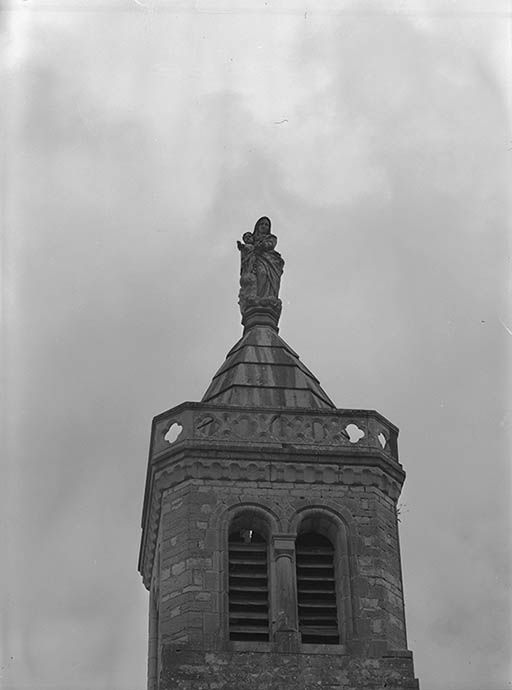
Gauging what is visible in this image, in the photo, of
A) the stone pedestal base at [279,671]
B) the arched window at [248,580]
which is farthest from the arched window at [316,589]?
the stone pedestal base at [279,671]

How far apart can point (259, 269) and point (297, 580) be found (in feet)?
21.9

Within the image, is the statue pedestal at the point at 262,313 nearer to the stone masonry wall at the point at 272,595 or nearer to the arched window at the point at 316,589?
the stone masonry wall at the point at 272,595

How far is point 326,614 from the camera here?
24156 mm

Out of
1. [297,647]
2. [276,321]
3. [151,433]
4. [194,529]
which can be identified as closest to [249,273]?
[276,321]

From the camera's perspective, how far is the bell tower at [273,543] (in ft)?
76.1

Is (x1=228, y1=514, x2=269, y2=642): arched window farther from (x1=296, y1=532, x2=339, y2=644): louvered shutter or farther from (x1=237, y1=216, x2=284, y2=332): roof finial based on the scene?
(x1=237, y1=216, x2=284, y2=332): roof finial

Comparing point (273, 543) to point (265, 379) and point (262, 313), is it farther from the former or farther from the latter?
point (262, 313)

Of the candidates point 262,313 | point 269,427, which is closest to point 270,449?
point 269,427

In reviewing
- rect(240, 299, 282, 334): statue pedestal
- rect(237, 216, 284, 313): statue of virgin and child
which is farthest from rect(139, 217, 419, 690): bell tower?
rect(237, 216, 284, 313): statue of virgin and child

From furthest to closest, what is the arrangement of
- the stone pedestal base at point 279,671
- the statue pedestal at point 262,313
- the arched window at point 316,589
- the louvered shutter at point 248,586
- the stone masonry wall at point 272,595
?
the statue pedestal at point 262,313, the arched window at point 316,589, the louvered shutter at point 248,586, the stone masonry wall at point 272,595, the stone pedestal base at point 279,671

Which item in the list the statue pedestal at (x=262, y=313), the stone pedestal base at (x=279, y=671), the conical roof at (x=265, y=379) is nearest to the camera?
the stone pedestal base at (x=279, y=671)

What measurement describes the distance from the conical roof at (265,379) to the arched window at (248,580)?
6.92ft

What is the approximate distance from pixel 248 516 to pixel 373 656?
2.82 m

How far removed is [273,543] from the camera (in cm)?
2448
